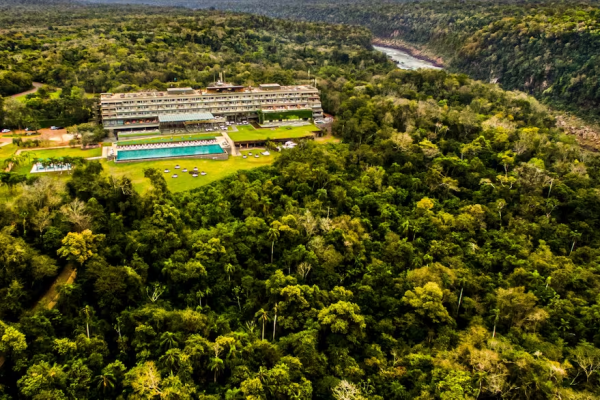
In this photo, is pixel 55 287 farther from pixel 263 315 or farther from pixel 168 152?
pixel 168 152

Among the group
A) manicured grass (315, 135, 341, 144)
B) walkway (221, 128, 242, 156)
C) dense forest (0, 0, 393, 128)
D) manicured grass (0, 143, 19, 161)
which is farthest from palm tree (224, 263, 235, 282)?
dense forest (0, 0, 393, 128)

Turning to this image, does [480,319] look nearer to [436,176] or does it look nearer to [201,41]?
[436,176]

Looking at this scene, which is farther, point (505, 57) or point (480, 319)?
point (505, 57)

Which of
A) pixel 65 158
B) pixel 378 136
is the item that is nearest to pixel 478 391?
pixel 378 136

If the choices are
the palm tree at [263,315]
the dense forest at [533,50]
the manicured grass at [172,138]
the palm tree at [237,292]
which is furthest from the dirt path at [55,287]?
the dense forest at [533,50]

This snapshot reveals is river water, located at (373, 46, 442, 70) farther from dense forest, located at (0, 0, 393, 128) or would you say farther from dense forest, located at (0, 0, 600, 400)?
dense forest, located at (0, 0, 600, 400)

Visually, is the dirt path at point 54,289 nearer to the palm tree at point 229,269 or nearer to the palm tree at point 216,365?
the palm tree at point 229,269
